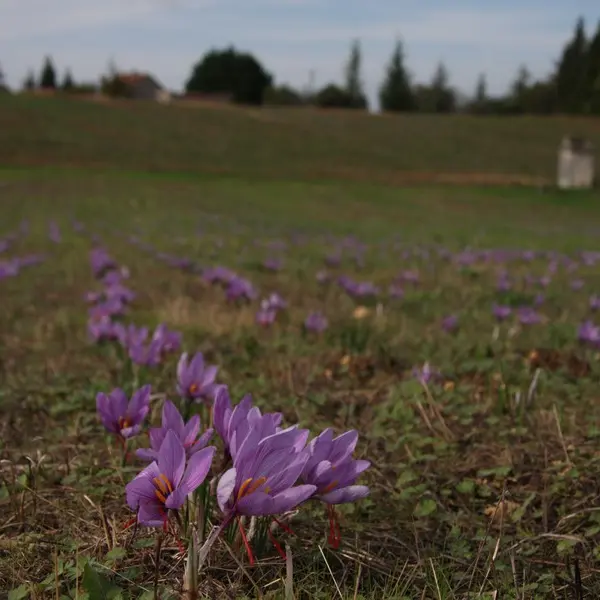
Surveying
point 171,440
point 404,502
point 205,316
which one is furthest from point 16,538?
point 205,316

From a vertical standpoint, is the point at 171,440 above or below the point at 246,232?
above

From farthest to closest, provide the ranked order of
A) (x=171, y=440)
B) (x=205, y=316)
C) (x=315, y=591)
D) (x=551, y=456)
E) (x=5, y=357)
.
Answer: (x=205, y=316), (x=5, y=357), (x=551, y=456), (x=315, y=591), (x=171, y=440)

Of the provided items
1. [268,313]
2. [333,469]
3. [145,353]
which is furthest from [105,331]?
[333,469]

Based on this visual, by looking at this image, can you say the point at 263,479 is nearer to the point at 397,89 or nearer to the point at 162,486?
the point at 162,486

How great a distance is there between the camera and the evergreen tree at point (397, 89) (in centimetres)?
7344

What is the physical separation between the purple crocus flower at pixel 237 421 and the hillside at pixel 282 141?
2972 cm

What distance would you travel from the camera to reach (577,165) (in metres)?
28.7

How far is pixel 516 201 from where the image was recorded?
22.6m

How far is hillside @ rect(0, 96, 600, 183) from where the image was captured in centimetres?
3266

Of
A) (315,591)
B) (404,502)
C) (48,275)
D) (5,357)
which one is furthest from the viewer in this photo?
(48,275)

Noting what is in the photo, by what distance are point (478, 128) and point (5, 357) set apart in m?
43.3

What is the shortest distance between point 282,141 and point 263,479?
39.0 m

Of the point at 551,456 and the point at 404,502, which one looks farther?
the point at 551,456

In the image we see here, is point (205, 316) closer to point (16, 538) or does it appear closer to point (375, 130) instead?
point (16, 538)
